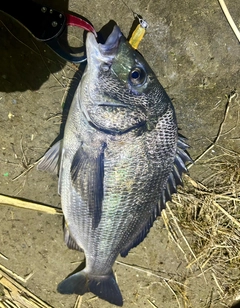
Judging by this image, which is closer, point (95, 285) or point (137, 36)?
point (137, 36)

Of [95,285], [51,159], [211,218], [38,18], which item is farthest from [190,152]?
[38,18]

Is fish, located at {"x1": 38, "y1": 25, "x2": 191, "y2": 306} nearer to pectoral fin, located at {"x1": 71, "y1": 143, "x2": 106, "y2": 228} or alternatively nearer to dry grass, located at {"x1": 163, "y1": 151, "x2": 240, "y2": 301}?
pectoral fin, located at {"x1": 71, "y1": 143, "x2": 106, "y2": 228}

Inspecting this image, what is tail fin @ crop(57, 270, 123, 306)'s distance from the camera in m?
2.21

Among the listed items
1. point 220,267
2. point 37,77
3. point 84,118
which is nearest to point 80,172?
point 84,118

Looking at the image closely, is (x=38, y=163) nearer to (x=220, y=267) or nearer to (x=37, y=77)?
(x=37, y=77)

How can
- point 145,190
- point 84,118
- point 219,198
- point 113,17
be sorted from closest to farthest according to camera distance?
point 84,118 → point 145,190 → point 113,17 → point 219,198

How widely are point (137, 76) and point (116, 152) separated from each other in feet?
1.41

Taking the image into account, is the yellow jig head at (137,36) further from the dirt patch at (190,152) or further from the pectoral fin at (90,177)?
the pectoral fin at (90,177)

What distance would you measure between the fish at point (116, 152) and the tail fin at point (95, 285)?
19 centimetres

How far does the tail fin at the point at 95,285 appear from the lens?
221cm

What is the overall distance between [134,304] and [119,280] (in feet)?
0.78

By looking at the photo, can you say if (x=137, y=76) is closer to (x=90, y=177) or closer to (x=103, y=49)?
(x=103, y=49)

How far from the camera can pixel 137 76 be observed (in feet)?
5.82

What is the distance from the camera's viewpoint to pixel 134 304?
8.47 feet
